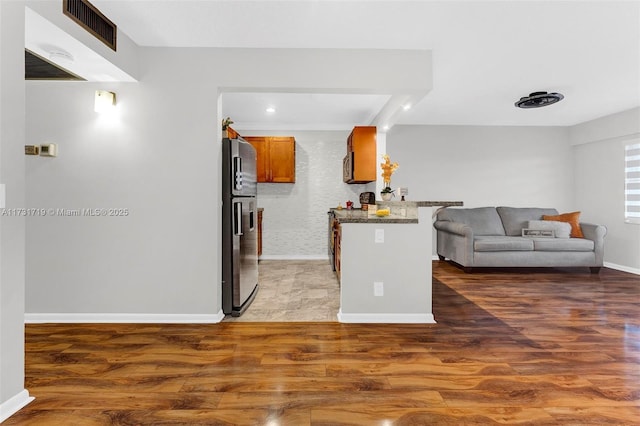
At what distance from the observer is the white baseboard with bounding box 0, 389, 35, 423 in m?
1.71

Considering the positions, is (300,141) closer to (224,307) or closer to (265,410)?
(224,307)

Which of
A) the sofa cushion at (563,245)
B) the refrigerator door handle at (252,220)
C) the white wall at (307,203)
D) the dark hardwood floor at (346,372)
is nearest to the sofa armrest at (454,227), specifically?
the sofa cushion at (563,245)

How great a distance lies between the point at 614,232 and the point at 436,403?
5.64 metres

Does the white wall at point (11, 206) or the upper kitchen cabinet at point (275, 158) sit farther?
the upper kitchen cabinet at point (275, 158)

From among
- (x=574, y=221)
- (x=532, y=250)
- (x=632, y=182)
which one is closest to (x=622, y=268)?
(x=574, y=221)

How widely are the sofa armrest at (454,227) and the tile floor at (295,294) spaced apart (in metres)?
2.07

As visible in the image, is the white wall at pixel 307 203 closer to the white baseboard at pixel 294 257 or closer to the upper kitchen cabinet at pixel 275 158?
the white baseboard at pixel 294 257

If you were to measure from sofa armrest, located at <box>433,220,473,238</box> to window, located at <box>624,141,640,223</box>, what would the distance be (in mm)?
2398

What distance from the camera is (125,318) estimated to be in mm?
3057

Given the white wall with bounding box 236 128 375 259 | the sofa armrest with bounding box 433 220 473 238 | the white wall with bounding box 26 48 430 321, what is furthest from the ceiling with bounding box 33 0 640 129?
the white wall with bounding box 236 128 375 259

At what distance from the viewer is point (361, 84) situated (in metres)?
3.09

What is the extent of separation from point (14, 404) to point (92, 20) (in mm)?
2403

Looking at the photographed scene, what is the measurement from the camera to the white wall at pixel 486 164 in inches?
252

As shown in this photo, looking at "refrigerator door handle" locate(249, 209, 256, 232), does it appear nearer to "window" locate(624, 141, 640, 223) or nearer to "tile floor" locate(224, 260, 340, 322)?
"tile floor" locate(224, 260, 340, 322)
